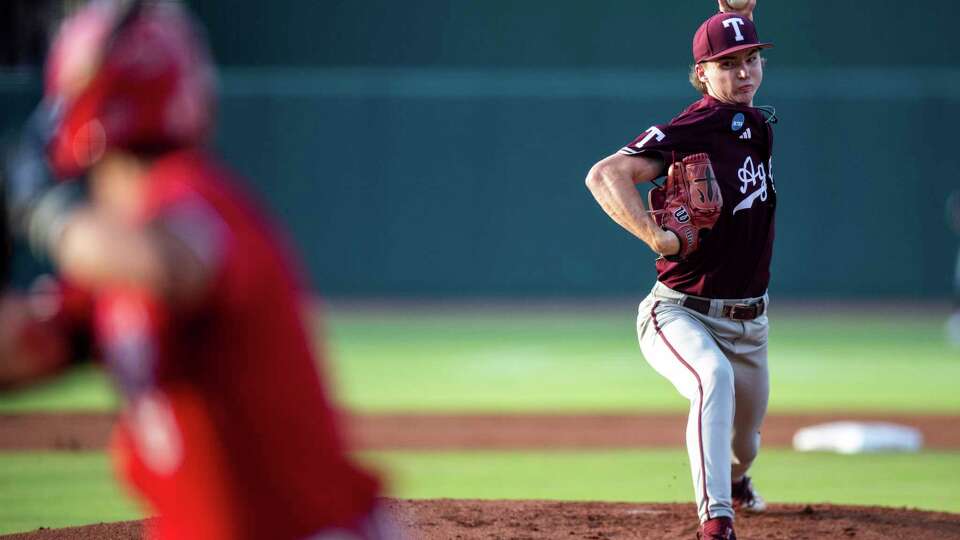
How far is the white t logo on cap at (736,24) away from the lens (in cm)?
538

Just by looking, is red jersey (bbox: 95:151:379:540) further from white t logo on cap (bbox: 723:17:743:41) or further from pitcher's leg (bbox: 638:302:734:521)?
white t logo on cap (bbox: 723:17:743:41)

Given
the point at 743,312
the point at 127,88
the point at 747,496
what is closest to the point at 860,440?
the point at 747,496

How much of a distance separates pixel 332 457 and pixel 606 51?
22.1m

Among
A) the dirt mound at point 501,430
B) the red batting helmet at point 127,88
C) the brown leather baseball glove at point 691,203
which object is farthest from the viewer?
the dirt mound at point 501,430

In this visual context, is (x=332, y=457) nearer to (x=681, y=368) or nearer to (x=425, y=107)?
(x=681, y=368)

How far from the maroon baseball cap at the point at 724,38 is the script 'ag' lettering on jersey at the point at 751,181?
1.45 feet

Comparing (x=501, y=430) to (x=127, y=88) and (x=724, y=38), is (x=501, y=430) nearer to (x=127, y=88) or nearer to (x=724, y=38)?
(x=724, y=38)

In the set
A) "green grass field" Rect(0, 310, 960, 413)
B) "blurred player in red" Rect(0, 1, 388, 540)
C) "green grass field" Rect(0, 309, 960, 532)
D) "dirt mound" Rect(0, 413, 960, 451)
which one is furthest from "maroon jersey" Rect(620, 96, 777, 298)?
"green grass field" Rect(0, 310, 960, 413)

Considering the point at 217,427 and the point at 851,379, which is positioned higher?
the point at 217,427

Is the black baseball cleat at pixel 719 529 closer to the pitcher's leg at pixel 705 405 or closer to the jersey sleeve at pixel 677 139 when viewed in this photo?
the pitcher's leg at pixel 705 405

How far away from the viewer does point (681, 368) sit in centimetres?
516

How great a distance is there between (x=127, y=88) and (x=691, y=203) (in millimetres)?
3468

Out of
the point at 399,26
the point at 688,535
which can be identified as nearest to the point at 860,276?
the point at 399,26

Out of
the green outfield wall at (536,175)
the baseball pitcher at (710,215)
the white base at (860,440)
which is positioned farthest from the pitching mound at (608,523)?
the green outfield wall at (536,175)
